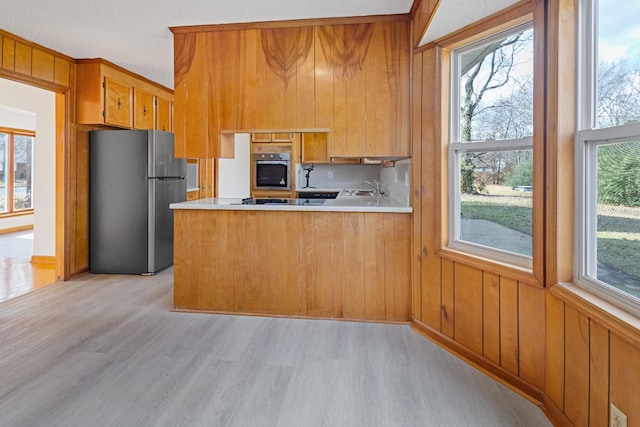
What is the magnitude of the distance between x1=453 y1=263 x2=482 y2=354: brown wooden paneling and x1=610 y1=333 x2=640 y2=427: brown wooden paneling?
900mm

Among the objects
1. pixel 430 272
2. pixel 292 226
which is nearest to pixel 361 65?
pixel 292 226

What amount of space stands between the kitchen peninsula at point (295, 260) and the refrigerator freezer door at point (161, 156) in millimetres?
1490

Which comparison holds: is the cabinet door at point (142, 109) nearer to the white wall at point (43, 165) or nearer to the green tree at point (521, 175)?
the white wall at point (43, 165)

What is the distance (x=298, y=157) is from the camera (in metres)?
6.00

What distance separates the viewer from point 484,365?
7.34ft

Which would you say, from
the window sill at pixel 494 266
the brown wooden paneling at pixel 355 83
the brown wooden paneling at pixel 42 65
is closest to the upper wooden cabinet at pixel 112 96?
the brown wooden paneling at pixel 42 65

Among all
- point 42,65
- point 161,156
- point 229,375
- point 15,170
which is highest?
point 42,65

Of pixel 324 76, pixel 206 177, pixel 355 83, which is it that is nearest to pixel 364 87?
pixel 355 83

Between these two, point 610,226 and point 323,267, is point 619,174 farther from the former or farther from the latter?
point 323,267

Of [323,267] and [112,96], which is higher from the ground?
[112,96]

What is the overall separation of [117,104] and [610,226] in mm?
4613

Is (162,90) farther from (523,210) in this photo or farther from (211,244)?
(523,210)

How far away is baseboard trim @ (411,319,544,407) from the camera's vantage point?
1953mm

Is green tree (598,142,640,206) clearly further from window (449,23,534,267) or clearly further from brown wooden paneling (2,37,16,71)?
brown wooden paneling (2,37,16,71)
